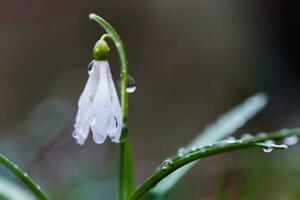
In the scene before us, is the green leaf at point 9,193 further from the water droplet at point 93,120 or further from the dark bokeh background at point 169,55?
the dark bokeh background at point 169,55

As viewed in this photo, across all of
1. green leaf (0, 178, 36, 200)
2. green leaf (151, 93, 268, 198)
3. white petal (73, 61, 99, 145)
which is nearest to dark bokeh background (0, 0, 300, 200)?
green leaf (151, 93, 268, 198)

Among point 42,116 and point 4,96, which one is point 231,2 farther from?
point 42,116

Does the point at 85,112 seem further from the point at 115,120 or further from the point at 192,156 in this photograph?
the point at 192,156

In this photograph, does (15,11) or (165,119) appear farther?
(15,11)

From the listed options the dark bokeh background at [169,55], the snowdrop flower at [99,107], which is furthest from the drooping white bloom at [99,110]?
the dark bokeh background at [169,55]

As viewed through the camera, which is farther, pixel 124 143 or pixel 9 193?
pixel 9 193

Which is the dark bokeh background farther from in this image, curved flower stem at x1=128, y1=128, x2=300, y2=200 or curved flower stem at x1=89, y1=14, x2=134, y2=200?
curved flower stem at x1=128, y1=128, x2=300, y2=200

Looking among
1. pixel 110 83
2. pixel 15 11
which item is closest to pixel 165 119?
pixel 15 11

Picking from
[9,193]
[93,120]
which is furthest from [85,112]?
[9,193]
